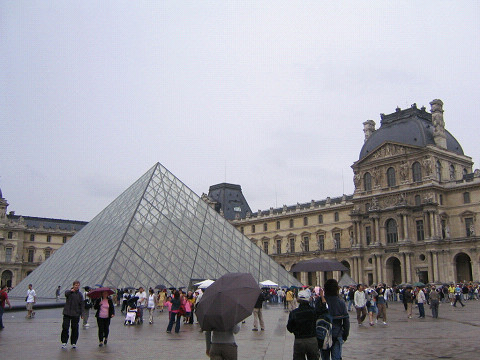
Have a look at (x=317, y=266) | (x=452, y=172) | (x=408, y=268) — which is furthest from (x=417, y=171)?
(x=317, y=266)

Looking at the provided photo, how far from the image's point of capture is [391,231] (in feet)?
174

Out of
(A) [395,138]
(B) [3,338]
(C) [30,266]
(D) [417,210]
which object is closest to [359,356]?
(B) [3,338]

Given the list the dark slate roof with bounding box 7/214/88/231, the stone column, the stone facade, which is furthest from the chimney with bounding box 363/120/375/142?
the stone facade

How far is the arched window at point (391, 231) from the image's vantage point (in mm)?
52444

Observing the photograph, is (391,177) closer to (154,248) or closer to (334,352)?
(154,248)

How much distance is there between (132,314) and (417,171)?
42.6 metres

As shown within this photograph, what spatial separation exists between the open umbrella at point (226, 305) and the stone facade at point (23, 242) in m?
73.7

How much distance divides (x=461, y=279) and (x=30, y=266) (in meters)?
59.8

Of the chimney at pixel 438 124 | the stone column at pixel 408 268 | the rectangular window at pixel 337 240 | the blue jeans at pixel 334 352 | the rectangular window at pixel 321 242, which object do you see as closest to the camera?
the blue jeans at pixel 334 352

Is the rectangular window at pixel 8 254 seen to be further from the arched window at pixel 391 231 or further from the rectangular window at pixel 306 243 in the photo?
the arched window at pixel 391 231

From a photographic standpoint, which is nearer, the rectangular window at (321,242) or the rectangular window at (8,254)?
the rectangular window at (321,242)

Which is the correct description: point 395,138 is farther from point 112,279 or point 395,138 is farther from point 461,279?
point 112,279

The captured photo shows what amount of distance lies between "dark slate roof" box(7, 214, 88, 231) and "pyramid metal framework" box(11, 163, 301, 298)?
160ft

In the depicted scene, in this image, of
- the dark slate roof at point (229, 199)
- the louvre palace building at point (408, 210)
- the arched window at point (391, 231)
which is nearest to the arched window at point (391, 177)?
the louvre palace building at point (408, 210)
